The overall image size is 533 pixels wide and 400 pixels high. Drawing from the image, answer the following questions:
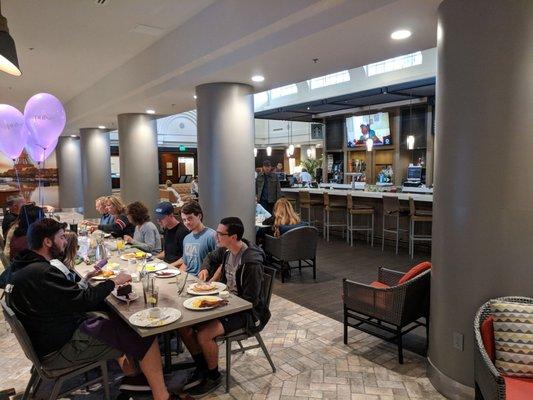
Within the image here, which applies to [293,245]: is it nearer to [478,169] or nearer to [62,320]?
[478,169]

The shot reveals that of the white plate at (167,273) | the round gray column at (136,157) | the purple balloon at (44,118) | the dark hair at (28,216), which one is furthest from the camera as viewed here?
the round gray column at (136,157)

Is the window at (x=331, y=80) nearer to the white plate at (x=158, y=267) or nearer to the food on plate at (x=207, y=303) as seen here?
the white plate at (x=158, y=267)

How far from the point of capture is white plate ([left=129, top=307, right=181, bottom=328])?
2.25 meters

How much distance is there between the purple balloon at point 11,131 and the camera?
4793 mm

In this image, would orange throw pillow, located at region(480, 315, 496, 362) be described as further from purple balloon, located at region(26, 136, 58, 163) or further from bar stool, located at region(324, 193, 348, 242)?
bar stool, located at region(324, 193, 348, 242)

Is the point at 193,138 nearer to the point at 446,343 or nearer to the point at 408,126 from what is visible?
the point at 408,126

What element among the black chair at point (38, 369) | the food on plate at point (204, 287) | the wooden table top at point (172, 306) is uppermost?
the food on plate at point (204, 287)

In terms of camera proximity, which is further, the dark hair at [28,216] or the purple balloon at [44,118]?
the dark hair at [28,216]

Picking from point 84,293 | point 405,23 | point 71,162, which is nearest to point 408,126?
point 405,23

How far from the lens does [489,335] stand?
2.31m

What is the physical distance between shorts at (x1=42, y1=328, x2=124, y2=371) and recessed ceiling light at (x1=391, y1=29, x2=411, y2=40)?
3438mm

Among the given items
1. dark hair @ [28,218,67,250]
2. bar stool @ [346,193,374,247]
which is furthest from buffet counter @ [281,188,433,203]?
dark hair @ [28,218,67,250]

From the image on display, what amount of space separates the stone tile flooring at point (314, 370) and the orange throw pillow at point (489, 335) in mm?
661

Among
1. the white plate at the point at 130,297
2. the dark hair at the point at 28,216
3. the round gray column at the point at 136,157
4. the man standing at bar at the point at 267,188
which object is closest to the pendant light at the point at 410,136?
the man standing at bar at the point at 267,188
